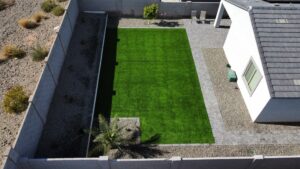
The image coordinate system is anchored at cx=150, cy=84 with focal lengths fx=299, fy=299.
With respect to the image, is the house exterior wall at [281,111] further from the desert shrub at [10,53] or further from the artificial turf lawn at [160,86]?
the desert shrub at [10,53]

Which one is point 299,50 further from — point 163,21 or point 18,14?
point 18,14

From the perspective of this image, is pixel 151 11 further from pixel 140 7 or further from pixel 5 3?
pixel 5 3

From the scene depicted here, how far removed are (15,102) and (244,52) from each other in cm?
1457

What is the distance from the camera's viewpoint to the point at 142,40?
2398 centimetres

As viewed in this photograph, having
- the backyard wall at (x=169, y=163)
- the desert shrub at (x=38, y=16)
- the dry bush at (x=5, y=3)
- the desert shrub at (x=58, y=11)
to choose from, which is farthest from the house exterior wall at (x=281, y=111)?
the dry bush at (x=5, y=3)

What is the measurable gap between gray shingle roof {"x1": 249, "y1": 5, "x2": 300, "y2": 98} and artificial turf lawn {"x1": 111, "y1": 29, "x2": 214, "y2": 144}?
483 centimetres

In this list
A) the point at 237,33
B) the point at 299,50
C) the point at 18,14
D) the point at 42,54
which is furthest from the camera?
the point at 18,14

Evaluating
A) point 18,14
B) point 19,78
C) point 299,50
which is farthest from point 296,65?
point 18,14

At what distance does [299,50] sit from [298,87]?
2.63 metres

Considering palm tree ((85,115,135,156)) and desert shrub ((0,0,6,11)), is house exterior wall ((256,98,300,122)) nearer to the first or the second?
palm tree ((85,115,135,156))

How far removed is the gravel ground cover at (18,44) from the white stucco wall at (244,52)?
12931mm

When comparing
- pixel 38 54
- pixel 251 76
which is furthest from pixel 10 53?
pixel 251 76

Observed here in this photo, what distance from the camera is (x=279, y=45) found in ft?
59.8

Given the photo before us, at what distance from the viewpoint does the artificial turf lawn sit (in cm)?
1831
